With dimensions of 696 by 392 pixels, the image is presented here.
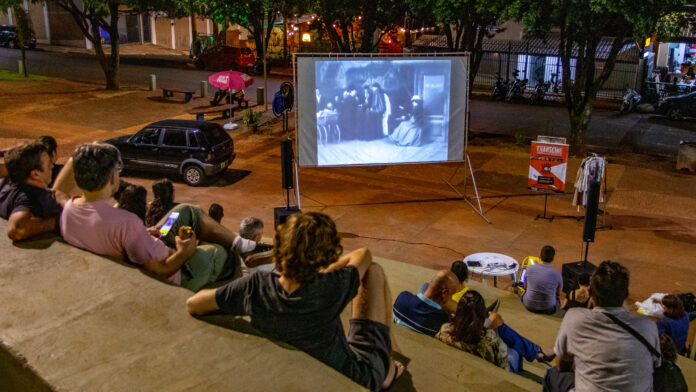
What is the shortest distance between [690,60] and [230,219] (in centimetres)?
2691

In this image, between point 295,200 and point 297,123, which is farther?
point 295,200

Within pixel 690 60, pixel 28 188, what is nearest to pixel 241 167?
pixel 28 188

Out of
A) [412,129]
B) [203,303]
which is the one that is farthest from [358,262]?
[412,129]

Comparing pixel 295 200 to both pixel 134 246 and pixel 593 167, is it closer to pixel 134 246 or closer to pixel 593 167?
pixel 593 167

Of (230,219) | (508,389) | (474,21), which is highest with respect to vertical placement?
(474,21)

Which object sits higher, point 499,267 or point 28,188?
point 28,188

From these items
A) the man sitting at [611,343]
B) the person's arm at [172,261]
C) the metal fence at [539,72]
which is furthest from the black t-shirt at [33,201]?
the metal fence at [539,72]

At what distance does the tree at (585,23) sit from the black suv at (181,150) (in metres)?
8.13

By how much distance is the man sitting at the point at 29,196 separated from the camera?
167 inches

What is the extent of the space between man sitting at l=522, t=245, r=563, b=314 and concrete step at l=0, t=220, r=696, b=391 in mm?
3824

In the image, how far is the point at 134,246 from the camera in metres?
3.98

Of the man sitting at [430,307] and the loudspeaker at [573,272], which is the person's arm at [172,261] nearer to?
the man sitting at [430,307]

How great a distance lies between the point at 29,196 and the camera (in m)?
4.34

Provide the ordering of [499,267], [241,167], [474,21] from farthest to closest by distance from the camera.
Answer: [474,21]
[241,167]
[499,267]
